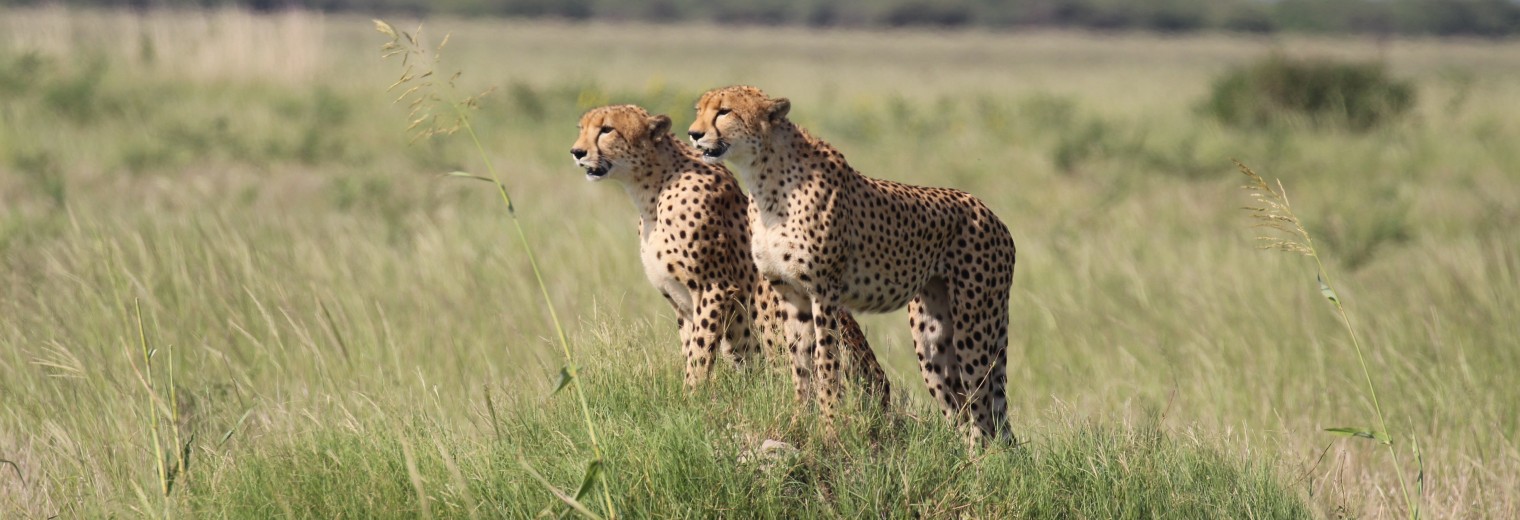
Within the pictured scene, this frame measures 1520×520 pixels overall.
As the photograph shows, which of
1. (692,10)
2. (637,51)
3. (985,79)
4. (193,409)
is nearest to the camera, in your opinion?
(193,409)

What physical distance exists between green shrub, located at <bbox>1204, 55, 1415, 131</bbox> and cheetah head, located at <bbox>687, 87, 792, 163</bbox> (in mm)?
14602

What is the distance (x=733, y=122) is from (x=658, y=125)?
1.35 feet

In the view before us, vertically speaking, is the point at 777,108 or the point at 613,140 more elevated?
the point at 777,108

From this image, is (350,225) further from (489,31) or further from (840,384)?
(489,31)

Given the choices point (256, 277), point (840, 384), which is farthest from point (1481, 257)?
point (256, 277)

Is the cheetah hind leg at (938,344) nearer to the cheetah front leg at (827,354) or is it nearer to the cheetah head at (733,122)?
the cheetah front leg at (827,354)

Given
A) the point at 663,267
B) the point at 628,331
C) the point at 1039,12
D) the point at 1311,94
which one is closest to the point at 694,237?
the point at 663,267

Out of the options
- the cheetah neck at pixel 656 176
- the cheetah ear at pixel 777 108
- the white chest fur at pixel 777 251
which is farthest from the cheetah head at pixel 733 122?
the cheetah neck at pixel 656 176

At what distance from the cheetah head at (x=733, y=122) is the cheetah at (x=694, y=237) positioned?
1.04 ft

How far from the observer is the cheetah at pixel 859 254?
2.94 metres

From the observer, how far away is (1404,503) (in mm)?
4020

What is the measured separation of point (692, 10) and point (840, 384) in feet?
302

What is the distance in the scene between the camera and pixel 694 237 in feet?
10.6

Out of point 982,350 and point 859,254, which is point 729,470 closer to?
point 859,254
